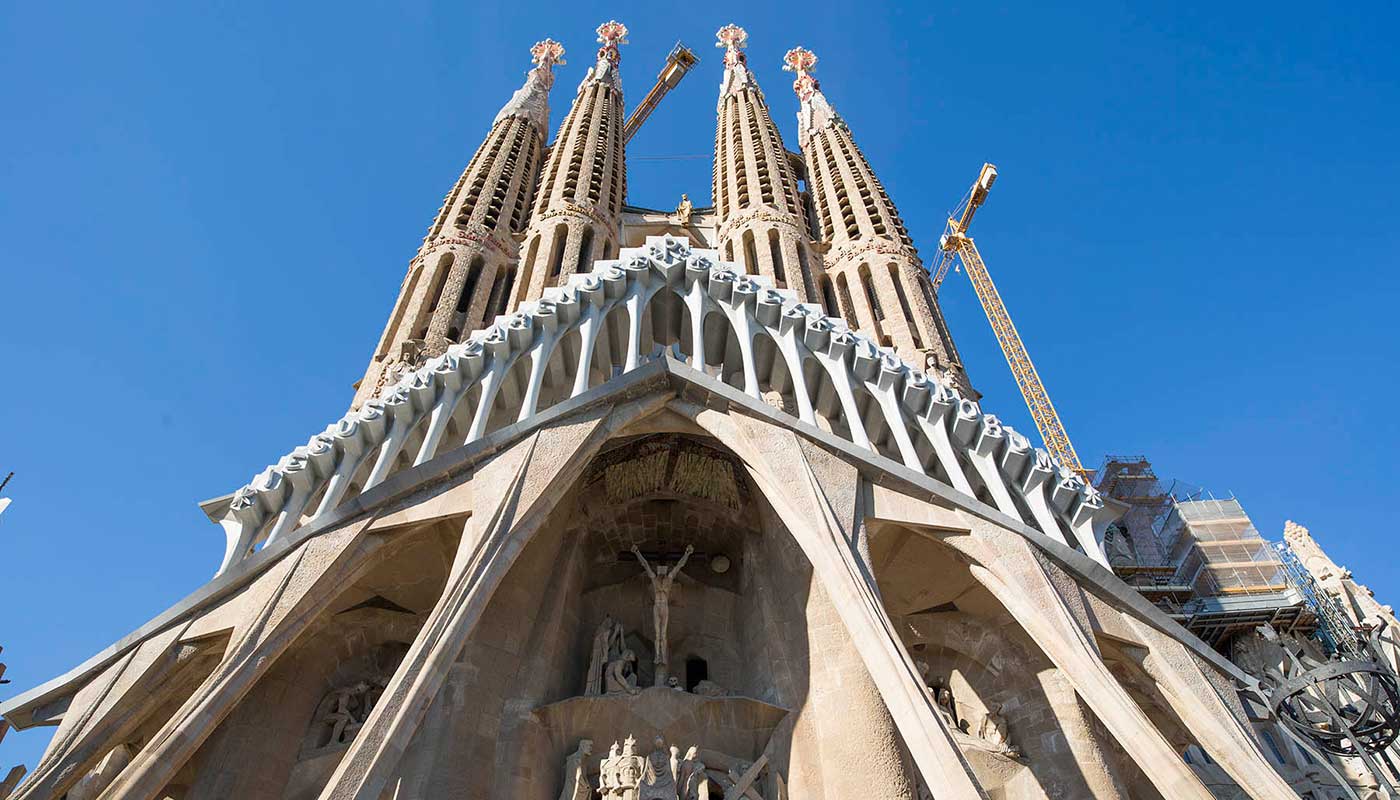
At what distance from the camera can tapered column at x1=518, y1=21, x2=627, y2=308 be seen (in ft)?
65.1

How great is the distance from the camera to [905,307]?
19.5 m

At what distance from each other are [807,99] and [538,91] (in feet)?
27.7

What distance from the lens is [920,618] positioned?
11.8m

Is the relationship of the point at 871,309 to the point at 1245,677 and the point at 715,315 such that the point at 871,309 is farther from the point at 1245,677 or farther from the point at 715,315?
the point at 1245,677

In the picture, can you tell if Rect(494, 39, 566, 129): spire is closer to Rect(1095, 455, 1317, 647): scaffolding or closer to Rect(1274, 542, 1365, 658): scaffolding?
Rect(1095, 455, 1317, 647): scaffolding

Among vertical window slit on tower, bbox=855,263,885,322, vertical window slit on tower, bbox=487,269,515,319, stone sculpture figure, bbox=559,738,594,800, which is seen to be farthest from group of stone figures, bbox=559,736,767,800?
vertical window slit on tower, bbox=855,263,885,322

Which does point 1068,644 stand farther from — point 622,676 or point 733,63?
point 733,63

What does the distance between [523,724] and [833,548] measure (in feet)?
12.9

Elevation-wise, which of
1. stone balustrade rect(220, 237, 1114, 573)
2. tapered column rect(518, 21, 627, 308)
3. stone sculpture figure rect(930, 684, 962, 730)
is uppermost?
tapered column rect(518, 21, 627, 308)

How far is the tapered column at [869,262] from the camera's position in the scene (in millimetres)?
18219

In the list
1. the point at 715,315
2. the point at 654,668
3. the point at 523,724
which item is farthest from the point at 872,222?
the point at 523,724

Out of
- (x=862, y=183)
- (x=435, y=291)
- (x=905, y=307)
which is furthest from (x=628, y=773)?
(x=862, y=183)

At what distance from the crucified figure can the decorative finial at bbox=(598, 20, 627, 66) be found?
25897mm

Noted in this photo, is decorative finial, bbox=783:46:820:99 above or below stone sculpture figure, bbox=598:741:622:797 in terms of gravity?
above
